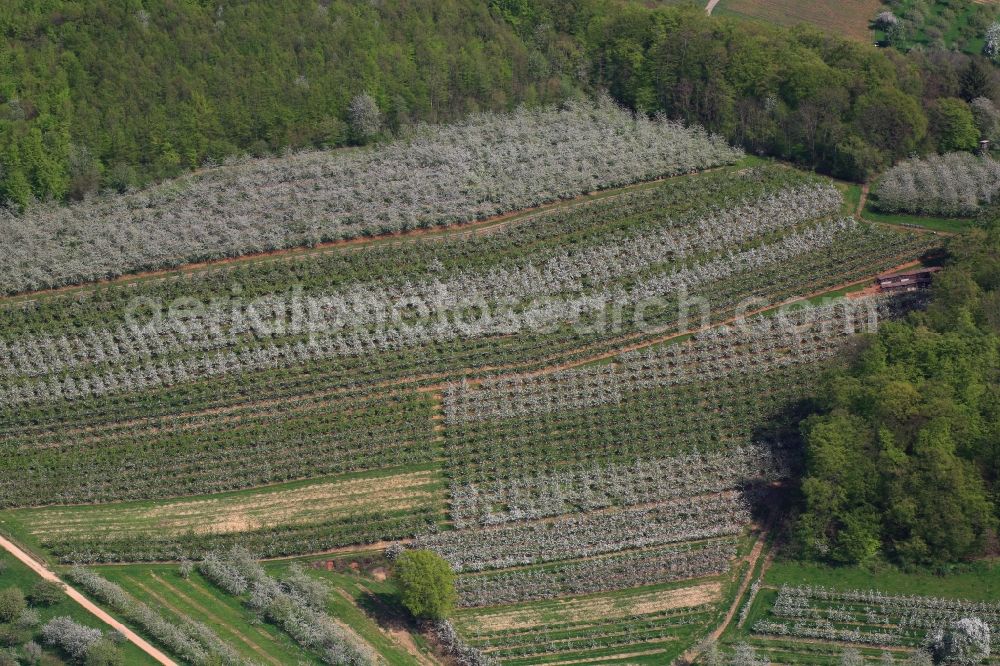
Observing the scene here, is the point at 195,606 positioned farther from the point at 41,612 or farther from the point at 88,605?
the point at 41,612

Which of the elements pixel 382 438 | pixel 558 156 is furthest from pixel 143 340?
pixel 558 156

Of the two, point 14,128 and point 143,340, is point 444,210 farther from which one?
point 14,128

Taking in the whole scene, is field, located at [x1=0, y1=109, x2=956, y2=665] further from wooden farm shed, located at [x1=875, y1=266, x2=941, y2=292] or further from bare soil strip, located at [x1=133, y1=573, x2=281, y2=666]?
wooden farm shed, located at [x1=875, y1=266, x2=941, y2=292]

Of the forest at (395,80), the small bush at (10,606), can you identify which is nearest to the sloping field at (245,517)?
the small bush at (10,606)

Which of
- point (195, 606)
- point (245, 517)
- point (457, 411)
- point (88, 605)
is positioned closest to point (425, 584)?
point (195, 606)

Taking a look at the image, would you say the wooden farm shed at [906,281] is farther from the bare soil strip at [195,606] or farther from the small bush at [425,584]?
the bare soil strip at [195,606]
